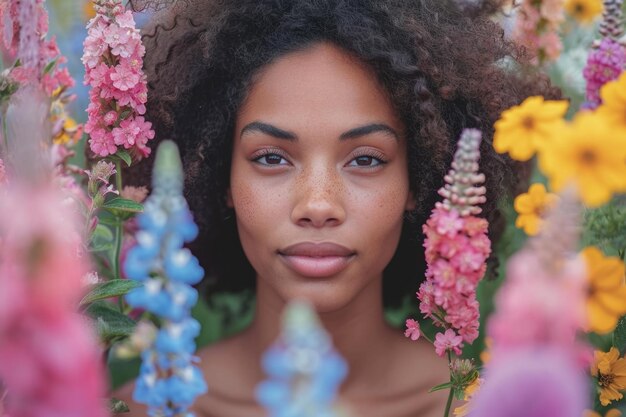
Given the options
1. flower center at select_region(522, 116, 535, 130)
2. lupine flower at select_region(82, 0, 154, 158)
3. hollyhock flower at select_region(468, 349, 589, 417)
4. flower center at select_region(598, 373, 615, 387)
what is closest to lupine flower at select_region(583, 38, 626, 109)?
flower center at select_region(598, 373, 615, 387)

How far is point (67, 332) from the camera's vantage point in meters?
0.52

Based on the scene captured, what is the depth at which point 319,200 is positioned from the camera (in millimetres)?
1296

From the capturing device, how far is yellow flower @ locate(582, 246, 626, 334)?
0.77 m

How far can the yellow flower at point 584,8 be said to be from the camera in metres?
1.95

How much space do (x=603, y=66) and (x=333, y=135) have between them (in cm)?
49

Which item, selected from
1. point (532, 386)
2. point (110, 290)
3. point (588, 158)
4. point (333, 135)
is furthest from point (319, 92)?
point (532, 386)

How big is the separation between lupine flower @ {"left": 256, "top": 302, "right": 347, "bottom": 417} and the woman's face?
787 mm

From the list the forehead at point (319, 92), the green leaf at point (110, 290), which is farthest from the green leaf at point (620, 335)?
the green leaf at point (110, 290)

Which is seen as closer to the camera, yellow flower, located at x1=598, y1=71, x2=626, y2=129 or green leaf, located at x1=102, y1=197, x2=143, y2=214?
yellow flower, located at x1=598, y1=71, x2=626, y2=129

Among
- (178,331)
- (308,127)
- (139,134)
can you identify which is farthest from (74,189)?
(178,331)

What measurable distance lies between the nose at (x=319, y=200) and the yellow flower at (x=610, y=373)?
1.48 ft

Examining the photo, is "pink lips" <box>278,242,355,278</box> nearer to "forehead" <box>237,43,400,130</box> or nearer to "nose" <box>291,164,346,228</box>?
"nose" <box>291,164,346,228</box>

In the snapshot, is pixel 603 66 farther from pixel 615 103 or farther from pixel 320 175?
pixel 615 103

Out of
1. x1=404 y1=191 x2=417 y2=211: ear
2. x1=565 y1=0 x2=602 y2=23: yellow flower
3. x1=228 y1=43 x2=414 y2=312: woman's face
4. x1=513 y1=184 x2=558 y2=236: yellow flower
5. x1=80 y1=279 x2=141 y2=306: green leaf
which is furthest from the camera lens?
x1=565 y1=0 x2=602 y2=23: yellow flower
